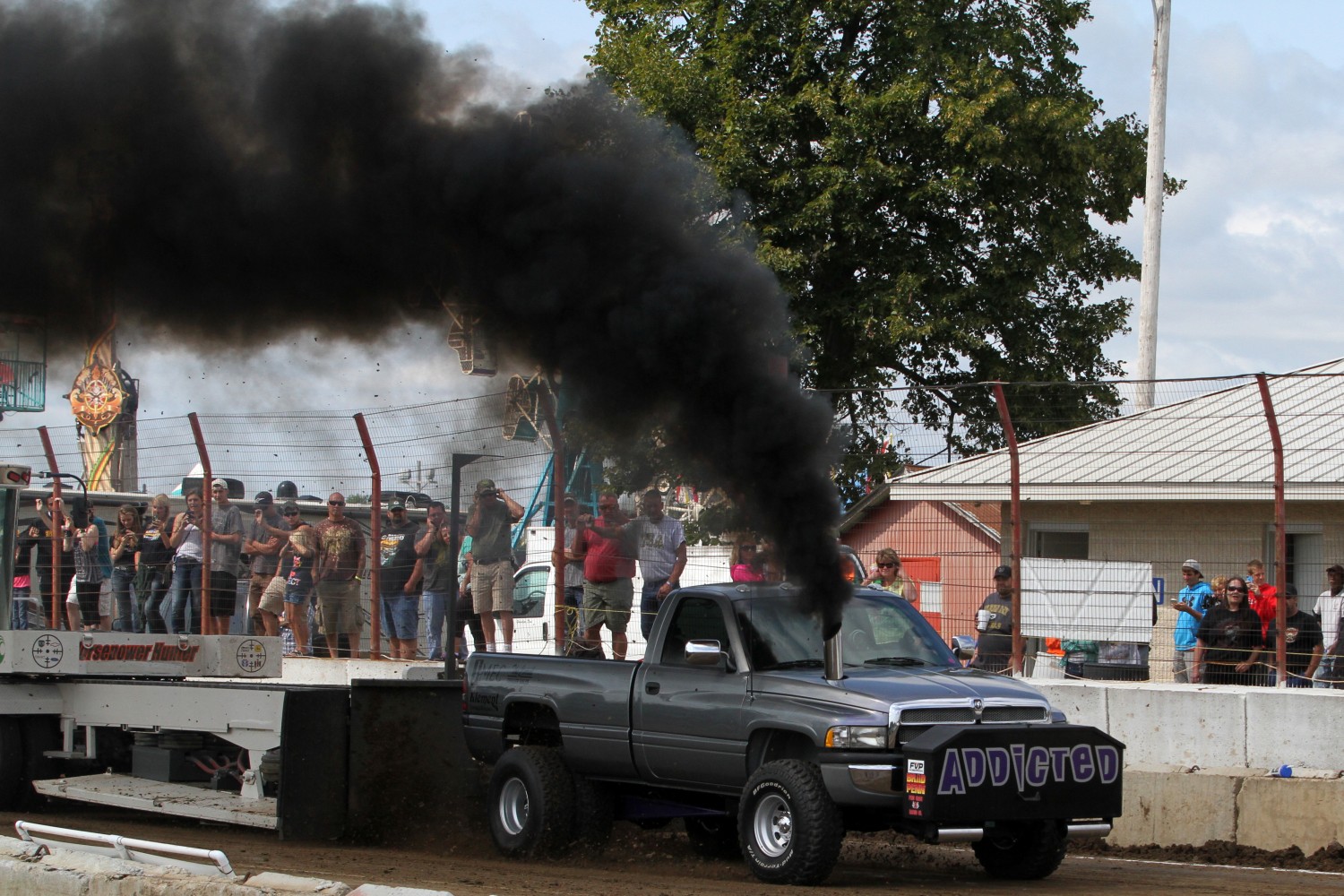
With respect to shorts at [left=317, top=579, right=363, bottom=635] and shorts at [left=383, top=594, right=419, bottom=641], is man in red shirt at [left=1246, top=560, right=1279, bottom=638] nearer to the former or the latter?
shorts at [left=383, top=594, right=419, bottom=641]

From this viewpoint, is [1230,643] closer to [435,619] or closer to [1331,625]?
[1331,625]

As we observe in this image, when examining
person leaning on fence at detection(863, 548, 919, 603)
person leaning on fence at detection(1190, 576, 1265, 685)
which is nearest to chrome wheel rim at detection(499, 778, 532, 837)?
person leaning on fence at detection(863, 548, 919, 603)

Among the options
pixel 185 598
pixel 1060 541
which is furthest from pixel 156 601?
pixel 1060 541

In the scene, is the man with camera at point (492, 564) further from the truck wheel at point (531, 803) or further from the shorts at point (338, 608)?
the truck wheel at point (531, 803)

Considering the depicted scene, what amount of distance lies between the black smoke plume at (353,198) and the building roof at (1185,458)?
17.8ft

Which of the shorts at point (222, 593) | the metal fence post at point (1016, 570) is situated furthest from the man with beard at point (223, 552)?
the metal fence post at point (1016, 570)

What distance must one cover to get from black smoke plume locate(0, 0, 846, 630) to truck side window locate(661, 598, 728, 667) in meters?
0.97

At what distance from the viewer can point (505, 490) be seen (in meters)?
12.9

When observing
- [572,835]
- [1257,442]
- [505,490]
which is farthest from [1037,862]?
[1257,442]

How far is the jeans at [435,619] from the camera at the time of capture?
14.6 m

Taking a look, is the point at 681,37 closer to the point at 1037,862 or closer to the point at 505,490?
the point at 505,490

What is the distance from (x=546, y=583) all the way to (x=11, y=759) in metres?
4.51

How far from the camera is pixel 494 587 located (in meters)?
13.9

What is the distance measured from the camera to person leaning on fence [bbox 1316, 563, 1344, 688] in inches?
432
